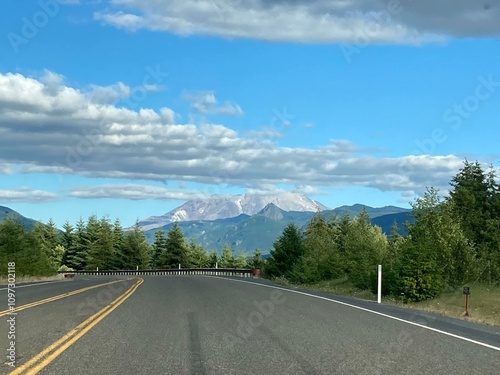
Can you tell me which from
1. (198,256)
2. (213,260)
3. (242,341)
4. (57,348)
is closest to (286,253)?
(242,341)

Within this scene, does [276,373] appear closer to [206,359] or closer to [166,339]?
[206,359]

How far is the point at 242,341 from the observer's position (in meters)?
11.9

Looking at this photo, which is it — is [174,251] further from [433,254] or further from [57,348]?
[57,348]

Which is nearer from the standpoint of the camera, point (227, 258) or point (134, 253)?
point (134, 253)

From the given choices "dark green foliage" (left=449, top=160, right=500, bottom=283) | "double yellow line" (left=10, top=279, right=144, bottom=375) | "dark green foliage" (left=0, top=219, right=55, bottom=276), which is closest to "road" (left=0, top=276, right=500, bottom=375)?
"double yellow line" (left=10, top=279, right=144, bottom=375)

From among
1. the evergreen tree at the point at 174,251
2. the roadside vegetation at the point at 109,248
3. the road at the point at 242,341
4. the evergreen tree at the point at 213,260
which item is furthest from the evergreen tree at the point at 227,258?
the road at the point at 242,341

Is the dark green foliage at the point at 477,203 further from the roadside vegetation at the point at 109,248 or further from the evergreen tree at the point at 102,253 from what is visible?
the evergreen tree at the point at 102,253

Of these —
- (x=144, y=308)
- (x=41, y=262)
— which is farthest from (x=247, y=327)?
(x=41, y=262)

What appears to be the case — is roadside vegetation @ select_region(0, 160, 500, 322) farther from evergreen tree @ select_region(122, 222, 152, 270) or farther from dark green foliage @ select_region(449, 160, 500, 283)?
evergreen tree @ select_region(122, 222, 152, 270)

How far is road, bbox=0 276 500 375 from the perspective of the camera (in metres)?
9.28

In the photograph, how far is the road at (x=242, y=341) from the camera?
30.5ft

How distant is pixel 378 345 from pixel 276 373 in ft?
11.1

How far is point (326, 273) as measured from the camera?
47.0 meters

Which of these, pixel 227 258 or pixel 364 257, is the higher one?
pixel 364 257
